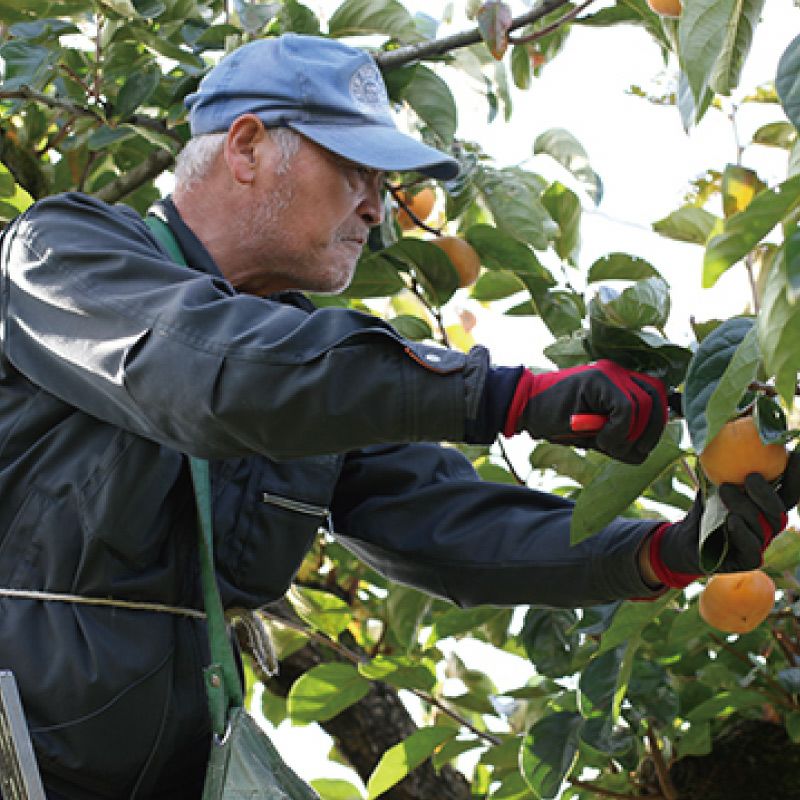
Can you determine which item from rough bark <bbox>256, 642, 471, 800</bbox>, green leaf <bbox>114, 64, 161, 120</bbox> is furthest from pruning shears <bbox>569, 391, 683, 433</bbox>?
rough bark <bbox>256, 642, 471, 800</bbox>

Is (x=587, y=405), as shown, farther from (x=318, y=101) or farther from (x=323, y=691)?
(x=323, y=691)

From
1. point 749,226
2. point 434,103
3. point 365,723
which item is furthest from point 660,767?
point 749,226

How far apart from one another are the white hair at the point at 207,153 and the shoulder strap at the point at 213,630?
0.45 metres

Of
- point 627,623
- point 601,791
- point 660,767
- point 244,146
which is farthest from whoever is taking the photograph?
point 660,767

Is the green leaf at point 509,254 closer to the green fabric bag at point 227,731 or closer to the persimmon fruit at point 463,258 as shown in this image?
the persimmon fruit at point 463,258

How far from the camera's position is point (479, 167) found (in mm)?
2752

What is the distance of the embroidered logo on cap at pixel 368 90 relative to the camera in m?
2.07

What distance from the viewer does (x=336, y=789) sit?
3234mm

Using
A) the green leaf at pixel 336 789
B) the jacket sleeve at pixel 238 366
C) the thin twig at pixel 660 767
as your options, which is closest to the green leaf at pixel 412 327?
the thin twig at pixel 660 767

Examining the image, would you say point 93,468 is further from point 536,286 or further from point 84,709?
point 536,286

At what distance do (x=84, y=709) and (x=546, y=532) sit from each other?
0.65 metres

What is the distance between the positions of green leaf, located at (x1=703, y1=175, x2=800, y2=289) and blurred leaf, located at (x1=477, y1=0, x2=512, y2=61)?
4.11ft

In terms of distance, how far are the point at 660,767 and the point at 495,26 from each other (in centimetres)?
132

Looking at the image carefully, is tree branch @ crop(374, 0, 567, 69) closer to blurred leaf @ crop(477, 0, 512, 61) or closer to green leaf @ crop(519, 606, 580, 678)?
blurred leaf @ crop(477, 0, 512, 61)
